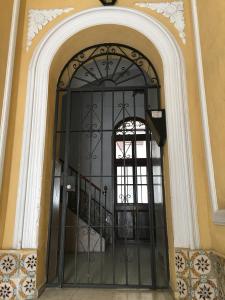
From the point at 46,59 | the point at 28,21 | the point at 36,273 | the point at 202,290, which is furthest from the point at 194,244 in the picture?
the point at 28,21

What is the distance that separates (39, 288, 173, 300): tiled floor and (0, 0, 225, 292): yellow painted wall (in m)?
0.17

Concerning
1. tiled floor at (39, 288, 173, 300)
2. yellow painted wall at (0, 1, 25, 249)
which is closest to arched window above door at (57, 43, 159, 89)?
yellow painted wall at (0, 1, 25, 249)

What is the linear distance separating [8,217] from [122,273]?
5.15ft

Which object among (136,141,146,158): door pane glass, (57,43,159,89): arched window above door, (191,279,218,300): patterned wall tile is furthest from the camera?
(136,141,146,158): door pane glass

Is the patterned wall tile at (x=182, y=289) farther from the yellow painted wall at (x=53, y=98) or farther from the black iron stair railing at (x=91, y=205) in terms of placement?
the black iron stair railing at (x=91, y=205)

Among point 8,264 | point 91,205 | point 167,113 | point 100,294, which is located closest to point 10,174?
point 8,264

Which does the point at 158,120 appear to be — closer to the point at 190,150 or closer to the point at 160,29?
the point at 190,150

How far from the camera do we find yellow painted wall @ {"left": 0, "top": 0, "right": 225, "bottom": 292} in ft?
7.54

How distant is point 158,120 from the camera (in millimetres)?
2705

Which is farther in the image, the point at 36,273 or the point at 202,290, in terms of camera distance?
the point at 36,273

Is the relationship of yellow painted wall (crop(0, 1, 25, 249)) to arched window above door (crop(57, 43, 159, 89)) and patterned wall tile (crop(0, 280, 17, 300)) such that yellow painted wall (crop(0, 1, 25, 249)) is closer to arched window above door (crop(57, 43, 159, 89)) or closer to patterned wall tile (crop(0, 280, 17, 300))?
patterned wall tile (crop(0, 280, 17, 300))

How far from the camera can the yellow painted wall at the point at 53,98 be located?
7.54ft

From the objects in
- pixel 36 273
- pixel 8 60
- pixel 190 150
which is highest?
pixel 8 60

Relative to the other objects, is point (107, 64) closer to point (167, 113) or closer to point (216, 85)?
point (167, 113)
